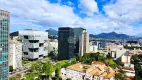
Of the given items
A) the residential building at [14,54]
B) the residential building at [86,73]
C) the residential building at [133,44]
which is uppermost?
the residential building at [133,44]

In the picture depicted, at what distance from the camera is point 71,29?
44812 millimetres

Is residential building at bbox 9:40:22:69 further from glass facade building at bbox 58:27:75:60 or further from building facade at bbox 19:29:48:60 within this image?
glass facade building at bbox 58:27:75:60

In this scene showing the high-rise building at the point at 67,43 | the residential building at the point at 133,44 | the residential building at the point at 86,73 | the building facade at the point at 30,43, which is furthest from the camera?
the residential building at the point at 133,44

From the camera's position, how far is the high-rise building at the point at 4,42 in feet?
58.2

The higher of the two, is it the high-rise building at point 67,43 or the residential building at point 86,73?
the high-rise building at point 67,43

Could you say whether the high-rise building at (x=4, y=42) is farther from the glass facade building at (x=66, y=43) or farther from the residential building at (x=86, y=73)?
the glass facade building at (x=66, y=43)

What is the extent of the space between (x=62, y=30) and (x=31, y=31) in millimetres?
7791

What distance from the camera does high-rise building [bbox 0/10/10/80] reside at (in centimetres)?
1773

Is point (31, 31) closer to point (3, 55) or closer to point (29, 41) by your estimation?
point (29, 41)

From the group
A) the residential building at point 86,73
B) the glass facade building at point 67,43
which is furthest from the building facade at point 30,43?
the residential building at point 86,73

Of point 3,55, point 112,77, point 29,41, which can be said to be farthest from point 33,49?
point 3,55

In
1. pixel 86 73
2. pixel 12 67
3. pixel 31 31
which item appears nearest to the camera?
pixel 86 73

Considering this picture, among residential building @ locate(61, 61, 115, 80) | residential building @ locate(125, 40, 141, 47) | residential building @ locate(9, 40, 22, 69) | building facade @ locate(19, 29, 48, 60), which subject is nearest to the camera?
residential building @ locate(61, 61, 115, 80)

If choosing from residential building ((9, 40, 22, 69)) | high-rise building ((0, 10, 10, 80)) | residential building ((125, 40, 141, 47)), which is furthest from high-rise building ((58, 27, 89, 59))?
residential building ((125, 40, 141, 47))
